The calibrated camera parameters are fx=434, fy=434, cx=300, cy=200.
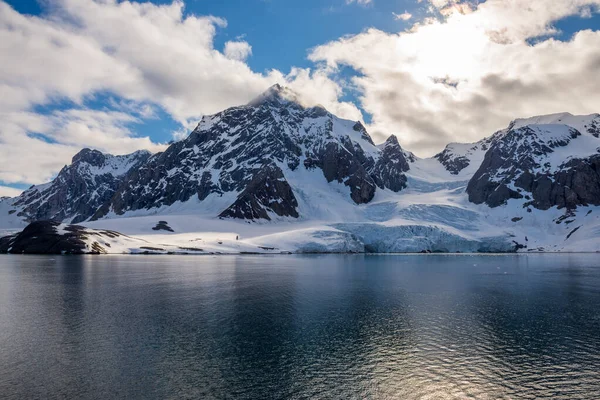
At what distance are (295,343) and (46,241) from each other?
482ft

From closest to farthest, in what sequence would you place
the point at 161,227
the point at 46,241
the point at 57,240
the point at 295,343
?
the point at 295,343
the point at 57,240
the point at 46,241
the point at 161,227

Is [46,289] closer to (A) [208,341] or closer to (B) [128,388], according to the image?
(A) [208,341]

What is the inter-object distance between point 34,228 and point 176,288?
125 m

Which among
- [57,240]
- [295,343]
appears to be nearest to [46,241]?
[57,240]

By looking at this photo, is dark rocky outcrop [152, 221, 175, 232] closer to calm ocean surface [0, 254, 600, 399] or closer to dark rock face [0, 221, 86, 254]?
dark rock face [0, 221, 86, 254]

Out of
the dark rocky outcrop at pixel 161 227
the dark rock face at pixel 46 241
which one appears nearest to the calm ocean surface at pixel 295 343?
the dark rock face at pixel 46 241

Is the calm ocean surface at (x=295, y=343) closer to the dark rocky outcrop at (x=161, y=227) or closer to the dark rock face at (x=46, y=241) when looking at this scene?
the dark rock face at (x=46, y=241)

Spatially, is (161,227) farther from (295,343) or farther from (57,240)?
(295,343)

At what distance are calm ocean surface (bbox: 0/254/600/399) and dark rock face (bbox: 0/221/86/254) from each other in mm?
93618

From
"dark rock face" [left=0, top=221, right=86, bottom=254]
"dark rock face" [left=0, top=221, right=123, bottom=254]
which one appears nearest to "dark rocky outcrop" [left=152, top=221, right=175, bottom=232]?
"dark rock face" [left=0, top=221, right=123, bottom=254]

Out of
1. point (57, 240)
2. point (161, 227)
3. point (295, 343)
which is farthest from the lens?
point (161, 227)

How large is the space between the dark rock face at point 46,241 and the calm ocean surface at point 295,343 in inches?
3686

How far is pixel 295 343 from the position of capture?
32812mm

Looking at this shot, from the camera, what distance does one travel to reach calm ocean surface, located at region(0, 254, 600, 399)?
78.8ft
